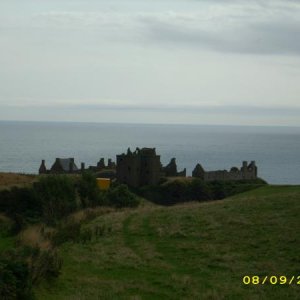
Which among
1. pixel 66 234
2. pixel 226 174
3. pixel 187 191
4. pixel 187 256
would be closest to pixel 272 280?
pixel 187 256

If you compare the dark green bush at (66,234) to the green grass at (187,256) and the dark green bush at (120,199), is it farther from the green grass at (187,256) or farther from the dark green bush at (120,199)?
the dark green bush at (120,199)

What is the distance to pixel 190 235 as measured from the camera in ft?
74.7

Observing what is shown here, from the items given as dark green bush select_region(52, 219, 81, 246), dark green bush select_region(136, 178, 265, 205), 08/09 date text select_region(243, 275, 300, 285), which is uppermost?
08/09 date text select_region(243, 275, 300, 285)

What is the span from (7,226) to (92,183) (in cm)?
1350

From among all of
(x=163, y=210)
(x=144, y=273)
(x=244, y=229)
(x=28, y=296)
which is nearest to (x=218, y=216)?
(x=244, y=229)

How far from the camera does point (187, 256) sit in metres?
19.0

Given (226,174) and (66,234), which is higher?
(226,174)

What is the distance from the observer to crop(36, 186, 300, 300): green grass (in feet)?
47.5

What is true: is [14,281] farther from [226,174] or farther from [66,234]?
[226,174]

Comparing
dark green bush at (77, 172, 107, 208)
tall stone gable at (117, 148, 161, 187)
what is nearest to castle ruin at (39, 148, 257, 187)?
tall stone gable at (117, 148, 161, 187)

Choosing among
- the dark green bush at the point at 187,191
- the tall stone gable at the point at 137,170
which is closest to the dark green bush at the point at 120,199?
the dark green bush at the point at 187,191

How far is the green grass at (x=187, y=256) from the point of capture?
47.5 feet

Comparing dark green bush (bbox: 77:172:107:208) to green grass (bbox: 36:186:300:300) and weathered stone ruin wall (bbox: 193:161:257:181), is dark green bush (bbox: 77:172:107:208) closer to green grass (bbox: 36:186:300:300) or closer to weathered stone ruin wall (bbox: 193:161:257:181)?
green grass (bbox: 36:186:300:300)

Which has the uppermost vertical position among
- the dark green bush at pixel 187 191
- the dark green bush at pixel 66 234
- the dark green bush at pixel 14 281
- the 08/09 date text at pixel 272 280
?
the dark green bush at pixel 14 281
